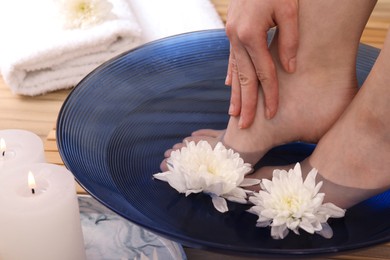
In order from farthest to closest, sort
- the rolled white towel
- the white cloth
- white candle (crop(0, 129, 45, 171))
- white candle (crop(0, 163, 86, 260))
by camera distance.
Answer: the white cloth, the rolled white towel, white candle (crop(0, 129, 45, 171)), white candle (crop(0, 163, 86, 260))

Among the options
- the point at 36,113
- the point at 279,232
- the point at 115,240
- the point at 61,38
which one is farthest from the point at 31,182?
the point at 61,38

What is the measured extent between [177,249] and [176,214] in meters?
0.07

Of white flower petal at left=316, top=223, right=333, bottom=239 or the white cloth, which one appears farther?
the white cloth

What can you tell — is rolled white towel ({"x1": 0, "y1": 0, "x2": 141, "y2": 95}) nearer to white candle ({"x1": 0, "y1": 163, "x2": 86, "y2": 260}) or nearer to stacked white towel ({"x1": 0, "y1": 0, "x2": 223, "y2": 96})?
stacked white towel ({"x1": 0, "y1": 0, "x2": 223, "y2": 96})

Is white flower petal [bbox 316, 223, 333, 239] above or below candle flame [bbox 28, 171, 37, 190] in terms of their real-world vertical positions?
below

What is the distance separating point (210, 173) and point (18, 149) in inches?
10.5

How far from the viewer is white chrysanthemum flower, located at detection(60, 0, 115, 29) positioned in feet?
4.58

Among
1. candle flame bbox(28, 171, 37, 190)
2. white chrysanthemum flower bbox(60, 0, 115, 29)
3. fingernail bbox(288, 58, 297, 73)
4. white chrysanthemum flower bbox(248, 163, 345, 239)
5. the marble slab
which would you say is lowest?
the marble slab

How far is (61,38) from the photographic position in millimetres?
1358

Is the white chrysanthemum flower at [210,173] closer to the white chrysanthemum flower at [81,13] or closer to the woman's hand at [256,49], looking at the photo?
the woman's hand at [256,49]

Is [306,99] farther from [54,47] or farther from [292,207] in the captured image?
[54,47]

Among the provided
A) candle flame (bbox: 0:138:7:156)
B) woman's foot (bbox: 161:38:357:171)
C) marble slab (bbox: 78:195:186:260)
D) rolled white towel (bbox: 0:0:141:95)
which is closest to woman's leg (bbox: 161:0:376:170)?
woman's foot (bbox: 161:38:357:171)

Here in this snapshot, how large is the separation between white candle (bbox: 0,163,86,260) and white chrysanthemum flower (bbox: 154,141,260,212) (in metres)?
0.14

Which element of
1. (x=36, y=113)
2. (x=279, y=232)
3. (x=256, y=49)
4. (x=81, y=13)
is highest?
(x=256, y=49)
